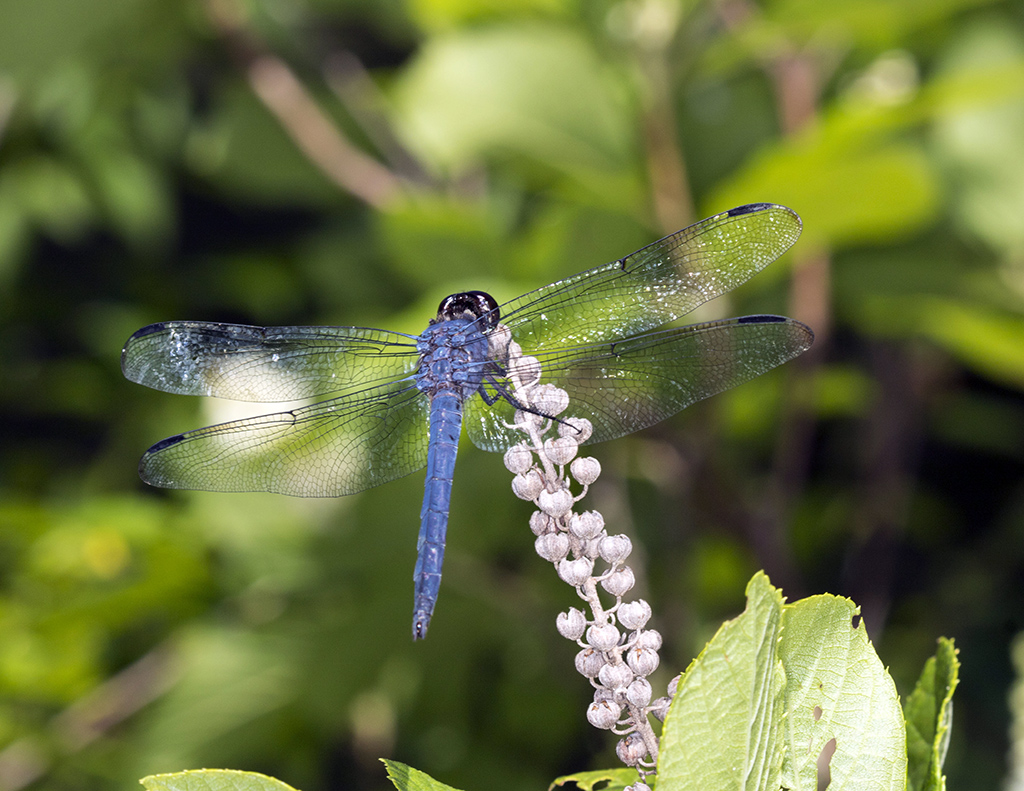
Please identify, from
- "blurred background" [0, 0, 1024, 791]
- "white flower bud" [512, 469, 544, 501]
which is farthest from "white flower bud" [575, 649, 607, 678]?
"blurred background" [0, 0, 1024, 791]

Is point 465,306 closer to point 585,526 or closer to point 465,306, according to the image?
point 465,306

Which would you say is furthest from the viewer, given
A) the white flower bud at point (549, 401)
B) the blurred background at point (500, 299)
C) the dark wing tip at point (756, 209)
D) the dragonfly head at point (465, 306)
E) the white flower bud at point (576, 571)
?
the blurred background at point (500, 299)

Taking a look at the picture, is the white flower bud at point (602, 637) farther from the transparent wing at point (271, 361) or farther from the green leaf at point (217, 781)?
the transparent wing at point (271, 361)

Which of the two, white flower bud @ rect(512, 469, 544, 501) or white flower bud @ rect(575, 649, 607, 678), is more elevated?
white flower bud @ rect(512, 469, 544, 501)

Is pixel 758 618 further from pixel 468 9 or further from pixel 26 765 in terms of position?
pixel 26 765

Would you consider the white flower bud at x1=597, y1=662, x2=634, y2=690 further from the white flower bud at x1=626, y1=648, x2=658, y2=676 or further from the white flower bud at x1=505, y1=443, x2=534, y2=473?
the white flower bud at x1=505, y1=443, x2=534, y2=473

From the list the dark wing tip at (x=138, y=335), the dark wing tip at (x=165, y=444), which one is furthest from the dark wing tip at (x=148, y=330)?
the dark wing tip at (x=165, y=444)
